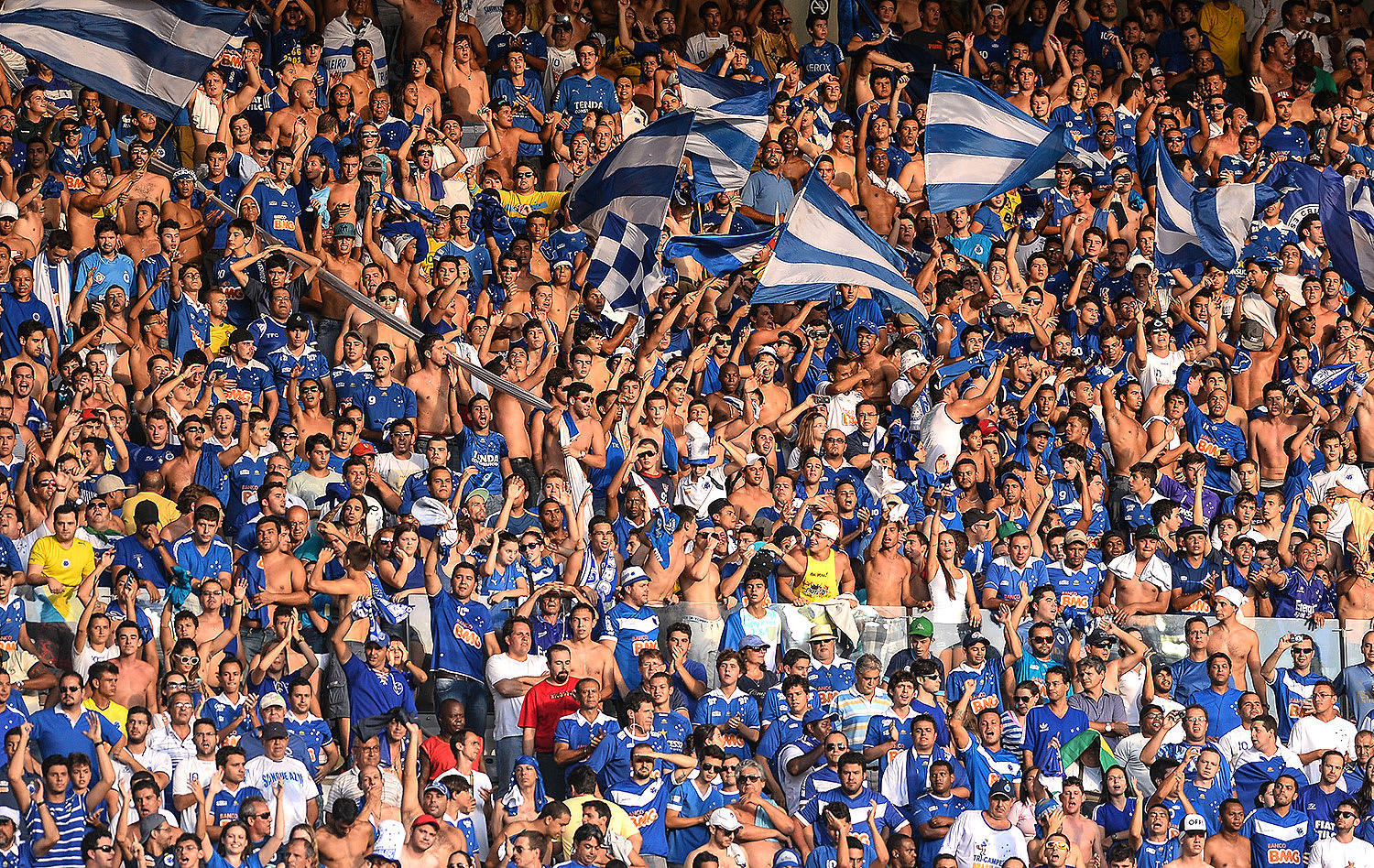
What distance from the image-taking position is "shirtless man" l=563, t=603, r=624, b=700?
37.4 ft

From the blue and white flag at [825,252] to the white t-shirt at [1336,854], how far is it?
388 centimetres

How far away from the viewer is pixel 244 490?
1173 centimetres

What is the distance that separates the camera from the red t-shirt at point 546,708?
11203 mm

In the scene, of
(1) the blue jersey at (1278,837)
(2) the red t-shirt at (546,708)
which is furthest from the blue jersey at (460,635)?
(1) the blue jersey at (1278,837)

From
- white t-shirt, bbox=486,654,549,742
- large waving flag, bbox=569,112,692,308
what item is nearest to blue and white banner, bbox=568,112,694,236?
large waving flag, bbox=569,112,692,308

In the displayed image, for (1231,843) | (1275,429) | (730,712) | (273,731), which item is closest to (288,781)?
(273,731)

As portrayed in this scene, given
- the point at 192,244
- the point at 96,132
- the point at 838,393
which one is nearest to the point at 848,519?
the point at 838,393

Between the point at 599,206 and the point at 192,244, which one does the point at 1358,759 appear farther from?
the point at 192,244

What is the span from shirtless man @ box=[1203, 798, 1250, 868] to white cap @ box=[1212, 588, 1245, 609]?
1.34 m

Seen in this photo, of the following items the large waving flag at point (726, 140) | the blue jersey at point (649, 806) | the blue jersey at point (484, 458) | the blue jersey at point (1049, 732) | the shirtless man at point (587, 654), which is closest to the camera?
the blue jersey at point (649, 806)

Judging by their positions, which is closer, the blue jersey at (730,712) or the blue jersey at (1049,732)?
the blue jersey at (730,712)

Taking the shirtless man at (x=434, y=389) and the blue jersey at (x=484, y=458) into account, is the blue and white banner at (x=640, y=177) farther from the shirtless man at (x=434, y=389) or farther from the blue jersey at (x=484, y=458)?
the blue jersey at (x=484, y=458)

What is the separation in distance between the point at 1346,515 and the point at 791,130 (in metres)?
4.70

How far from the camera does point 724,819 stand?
11.1m
